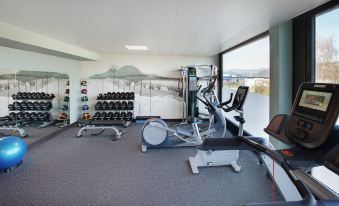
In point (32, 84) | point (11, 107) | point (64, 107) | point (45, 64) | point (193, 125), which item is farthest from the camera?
point (64, 107)

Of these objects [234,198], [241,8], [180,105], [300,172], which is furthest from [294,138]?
[180,105]

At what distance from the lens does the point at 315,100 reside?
112 cm

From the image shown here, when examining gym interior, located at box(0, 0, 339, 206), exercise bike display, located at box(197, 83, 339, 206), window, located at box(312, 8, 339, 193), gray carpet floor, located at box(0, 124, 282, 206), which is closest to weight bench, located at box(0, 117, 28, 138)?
gym interior, located at box(0, 0, 339, 206)

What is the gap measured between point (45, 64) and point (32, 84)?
55cm

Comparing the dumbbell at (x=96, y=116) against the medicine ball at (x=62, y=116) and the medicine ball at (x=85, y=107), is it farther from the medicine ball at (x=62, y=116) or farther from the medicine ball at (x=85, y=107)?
the medicine ball at (x=62, y=116)

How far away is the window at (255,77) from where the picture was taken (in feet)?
11.9

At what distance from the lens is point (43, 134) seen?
4.59m

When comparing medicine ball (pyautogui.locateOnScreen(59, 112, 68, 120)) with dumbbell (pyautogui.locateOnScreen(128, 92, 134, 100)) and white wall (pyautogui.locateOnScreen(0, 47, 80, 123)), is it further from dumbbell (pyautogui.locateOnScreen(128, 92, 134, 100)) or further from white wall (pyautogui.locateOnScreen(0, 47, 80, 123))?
dumbbell (pyautogui.locateOnScreen(128, 92, 134, 100))

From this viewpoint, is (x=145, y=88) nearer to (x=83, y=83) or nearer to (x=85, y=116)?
(x=83, y=83)

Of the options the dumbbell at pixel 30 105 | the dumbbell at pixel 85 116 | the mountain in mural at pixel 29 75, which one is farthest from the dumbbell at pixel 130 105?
the dumbbell at pixel 30 105

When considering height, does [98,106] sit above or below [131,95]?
below

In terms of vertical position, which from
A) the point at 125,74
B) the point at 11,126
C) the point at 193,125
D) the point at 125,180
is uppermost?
the point at 125,74

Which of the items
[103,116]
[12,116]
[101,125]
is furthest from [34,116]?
[103,116]

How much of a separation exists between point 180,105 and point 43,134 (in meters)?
3.83
